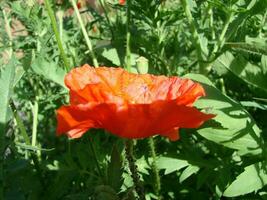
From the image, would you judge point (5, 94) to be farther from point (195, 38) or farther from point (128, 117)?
point (195, 38)

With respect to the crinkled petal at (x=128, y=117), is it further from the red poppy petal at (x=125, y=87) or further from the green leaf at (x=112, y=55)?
the green leaf at (x=112, y=55)

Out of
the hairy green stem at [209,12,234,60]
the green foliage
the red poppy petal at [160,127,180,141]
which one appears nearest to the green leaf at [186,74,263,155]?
the green foliage

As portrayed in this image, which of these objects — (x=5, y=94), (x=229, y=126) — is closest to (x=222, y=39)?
(x=229, y=126)

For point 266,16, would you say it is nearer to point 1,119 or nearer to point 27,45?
point 27,45

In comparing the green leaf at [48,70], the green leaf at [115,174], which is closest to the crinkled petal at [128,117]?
the green leaf at [115,174]

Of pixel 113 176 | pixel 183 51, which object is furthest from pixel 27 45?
pixel 113 176

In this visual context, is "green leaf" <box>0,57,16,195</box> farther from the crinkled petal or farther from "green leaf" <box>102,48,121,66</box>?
"green leaf" <box>102,48,121,66</box>
